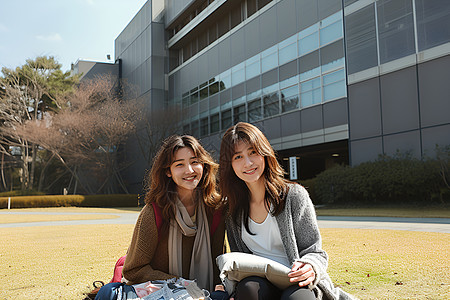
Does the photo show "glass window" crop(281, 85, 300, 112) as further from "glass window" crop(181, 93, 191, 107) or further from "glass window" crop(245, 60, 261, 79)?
"glass window" crop(181, 93, 191, 107)

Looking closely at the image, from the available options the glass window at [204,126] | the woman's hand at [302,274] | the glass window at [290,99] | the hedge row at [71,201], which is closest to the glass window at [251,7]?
the glass window at [290,99]

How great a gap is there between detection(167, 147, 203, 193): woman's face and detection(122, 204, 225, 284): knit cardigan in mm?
283

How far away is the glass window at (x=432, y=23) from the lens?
14.4 meters

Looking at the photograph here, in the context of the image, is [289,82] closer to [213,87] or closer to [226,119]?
[226,119]

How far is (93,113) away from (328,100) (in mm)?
17406

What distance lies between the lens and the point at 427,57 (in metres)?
14.9

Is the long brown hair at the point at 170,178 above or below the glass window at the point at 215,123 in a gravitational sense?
below

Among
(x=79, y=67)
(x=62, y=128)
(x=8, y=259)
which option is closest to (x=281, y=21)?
(x=62, y=128)

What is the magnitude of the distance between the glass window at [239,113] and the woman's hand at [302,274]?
76.5ft

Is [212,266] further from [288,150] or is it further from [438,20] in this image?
[288,150]

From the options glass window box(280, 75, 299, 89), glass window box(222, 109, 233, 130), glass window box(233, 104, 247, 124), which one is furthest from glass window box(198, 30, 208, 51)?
glass window box(280, 75, 299, 89)

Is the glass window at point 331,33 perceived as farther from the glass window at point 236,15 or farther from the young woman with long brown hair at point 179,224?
the young woman with long brown hair at point 179,224

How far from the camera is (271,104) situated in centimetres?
2319

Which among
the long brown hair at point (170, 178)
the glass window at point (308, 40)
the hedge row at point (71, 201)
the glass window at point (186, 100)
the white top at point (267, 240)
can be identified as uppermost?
the glass window at point (308, 40)
